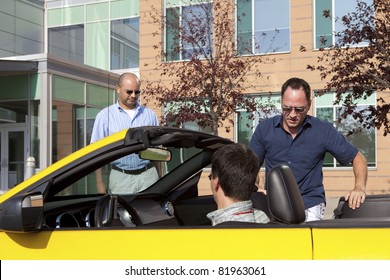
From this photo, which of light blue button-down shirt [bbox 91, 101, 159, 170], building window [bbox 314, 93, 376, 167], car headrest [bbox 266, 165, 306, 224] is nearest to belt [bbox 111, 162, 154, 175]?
light blue button-down shirt [bbox 91, 101, 159, 170]

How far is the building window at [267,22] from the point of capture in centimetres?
1598

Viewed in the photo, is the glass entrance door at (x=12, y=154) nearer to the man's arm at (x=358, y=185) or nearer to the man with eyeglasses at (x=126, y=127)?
the man with eyeglasses at (x=126, y=127)

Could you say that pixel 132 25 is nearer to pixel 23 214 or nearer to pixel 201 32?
pixel 201 32

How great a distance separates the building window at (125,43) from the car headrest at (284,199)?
1675 cm

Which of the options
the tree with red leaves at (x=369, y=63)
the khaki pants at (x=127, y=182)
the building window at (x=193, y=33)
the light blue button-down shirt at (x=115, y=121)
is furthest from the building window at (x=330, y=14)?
the khaki pants at (x=127, y=182)

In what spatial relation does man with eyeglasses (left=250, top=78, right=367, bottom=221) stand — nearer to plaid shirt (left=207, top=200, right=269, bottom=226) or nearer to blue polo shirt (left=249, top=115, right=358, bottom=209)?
blue polo shirt (left=249, top=115, right=358, bottom=209)

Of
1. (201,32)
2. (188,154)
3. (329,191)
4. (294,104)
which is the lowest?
(329,191)

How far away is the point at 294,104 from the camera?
3494 mm

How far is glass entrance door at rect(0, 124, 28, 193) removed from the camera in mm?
17438

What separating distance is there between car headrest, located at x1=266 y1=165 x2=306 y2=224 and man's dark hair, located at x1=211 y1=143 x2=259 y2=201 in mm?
186

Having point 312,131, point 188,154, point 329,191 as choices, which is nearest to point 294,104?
point 312,131

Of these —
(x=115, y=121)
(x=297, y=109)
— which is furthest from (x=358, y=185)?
(x=115, y=121)

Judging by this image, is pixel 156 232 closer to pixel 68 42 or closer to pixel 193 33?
pixel 193 33

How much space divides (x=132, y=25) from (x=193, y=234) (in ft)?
57.3
